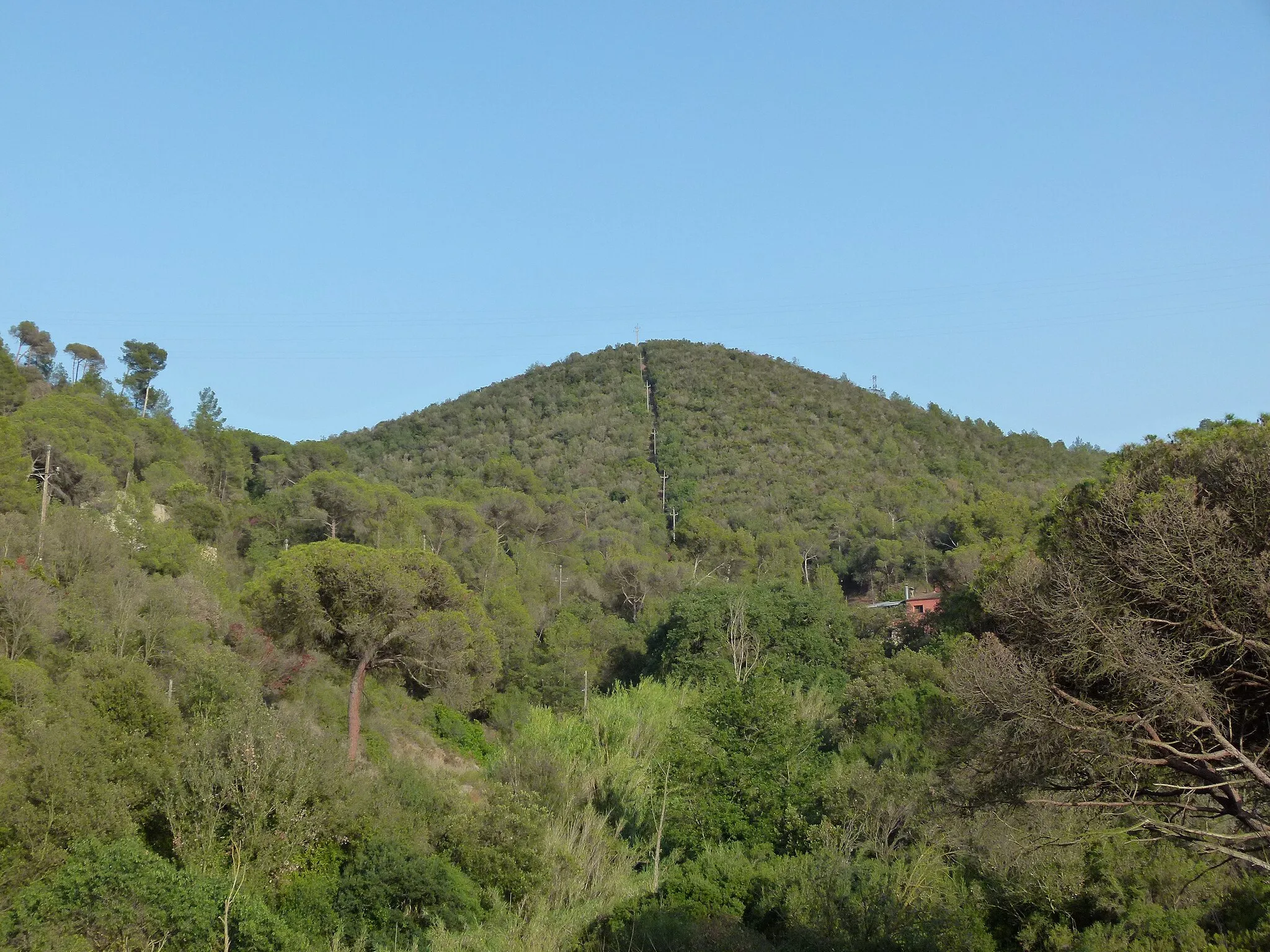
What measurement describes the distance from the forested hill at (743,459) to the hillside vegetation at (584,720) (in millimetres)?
2397

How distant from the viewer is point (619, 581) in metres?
54.0

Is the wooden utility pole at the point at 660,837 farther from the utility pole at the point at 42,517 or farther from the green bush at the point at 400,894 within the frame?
the utility pole at the point at 42,517

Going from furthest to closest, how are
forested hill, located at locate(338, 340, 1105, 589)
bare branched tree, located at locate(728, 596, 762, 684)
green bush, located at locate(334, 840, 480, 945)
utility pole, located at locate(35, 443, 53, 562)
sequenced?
forested hill, located at locate(338, 340, 1105, 589) → bare branched tree, located at locate(728, 596, 762, 684) → utility pole, located at locate(35, 443, 53, 562) → green bush, located at locate(334, 840, 480, 945)

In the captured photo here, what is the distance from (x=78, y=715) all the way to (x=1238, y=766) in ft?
65.0

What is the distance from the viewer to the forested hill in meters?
60.6

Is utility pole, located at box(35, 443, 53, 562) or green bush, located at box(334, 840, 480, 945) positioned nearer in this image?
green bush, located at box(334, 840, 480, 945)

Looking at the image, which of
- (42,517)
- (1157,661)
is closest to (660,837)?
(1157,661)

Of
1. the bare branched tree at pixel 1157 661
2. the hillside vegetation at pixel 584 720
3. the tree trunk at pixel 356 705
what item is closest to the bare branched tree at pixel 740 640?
the hillside vegetation at pixel 584 720

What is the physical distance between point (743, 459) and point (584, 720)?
1706 inches

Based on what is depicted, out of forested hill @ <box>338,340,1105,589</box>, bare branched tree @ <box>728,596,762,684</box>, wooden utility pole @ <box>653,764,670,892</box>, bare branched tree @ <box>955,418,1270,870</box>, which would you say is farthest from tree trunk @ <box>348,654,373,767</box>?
forested hill @ <box>338,340,1105,589</box>

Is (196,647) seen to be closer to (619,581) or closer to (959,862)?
(959,862)

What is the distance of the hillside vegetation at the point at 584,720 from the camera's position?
10703 mm

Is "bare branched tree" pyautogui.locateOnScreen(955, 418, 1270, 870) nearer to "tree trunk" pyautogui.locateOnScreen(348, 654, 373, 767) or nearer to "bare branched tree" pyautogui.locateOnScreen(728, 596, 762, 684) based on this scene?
"tree trunk" pyautogui.locateOnScreen(348, 654, 373, 767)

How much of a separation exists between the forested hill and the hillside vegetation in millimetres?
2397
